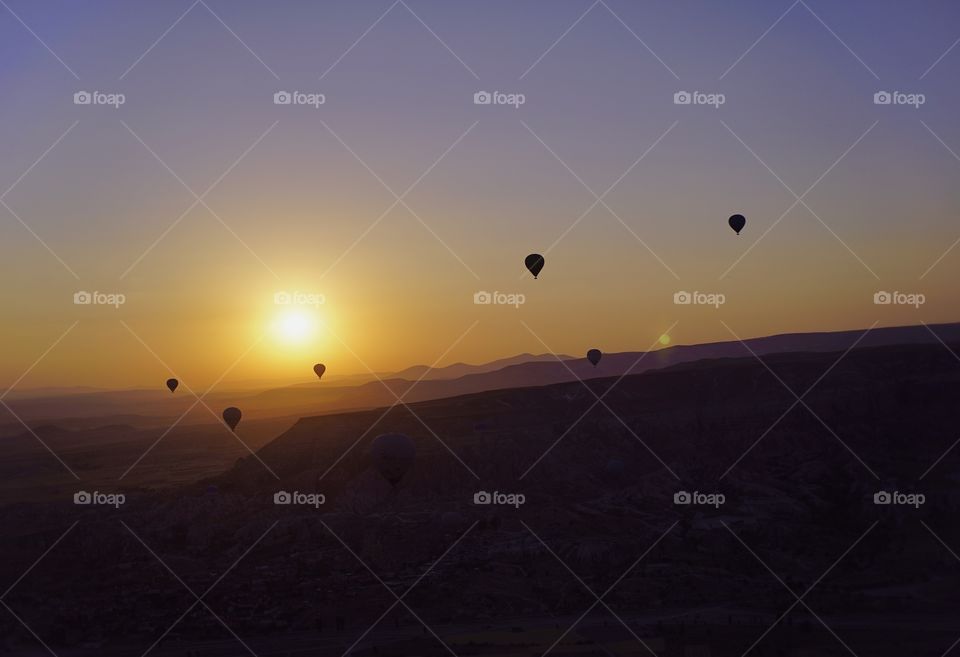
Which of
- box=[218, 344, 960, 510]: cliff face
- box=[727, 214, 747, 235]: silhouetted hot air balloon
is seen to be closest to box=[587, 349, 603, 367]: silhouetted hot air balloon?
box=[218, 344, 960, 510]: cliff face

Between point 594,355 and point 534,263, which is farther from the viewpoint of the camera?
point 594,355

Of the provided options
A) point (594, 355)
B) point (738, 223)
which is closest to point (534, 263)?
point (738, 223)

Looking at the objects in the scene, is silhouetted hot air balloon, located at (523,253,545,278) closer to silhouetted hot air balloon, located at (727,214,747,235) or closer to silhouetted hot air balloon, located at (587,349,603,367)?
silhouetted hot air balloon, located at (727,214,747,235)

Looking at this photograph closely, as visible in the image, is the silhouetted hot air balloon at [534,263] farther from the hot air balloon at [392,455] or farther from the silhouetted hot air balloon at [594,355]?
the silhouetted hot air balloon at [594,355]

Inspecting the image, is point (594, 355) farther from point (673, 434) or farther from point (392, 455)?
point (392, 455)

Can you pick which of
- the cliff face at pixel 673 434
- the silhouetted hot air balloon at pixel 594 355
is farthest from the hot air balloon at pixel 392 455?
the silhouetted hot air balloon at pixel 594 355

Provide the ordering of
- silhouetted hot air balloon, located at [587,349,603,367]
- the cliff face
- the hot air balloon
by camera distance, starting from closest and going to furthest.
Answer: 1. the hot air balloon
2. the cliff face
3. silhouetted hot air balloon, located at [587,349,603,367]
